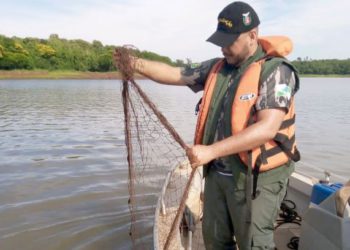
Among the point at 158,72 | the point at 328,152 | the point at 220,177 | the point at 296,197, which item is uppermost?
the point at 158,72

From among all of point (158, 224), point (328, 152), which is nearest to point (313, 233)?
point (158, 224)

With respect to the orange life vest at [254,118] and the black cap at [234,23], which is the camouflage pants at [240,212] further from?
the black cap at [234,23]

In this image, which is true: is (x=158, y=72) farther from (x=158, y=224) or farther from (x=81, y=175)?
(x=81, y=175)

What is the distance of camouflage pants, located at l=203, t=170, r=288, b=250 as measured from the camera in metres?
2.89

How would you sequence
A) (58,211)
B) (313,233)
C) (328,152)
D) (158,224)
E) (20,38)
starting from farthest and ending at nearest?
(20,38)
(328,152)
(58,211)
(158,224)
(313,233)

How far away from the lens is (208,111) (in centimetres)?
312

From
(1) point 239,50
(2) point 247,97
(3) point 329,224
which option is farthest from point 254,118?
(3) point 329,224

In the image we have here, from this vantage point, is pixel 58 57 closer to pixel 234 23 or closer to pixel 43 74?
pixel 43 74

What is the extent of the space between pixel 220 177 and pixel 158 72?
3.49ft

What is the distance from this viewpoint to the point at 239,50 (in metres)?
2.91

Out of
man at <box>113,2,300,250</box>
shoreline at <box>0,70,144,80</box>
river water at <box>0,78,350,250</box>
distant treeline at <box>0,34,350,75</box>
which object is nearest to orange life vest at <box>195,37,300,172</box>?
man at <box>113,2,300,250</box>

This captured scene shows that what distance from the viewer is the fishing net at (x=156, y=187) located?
317 cm

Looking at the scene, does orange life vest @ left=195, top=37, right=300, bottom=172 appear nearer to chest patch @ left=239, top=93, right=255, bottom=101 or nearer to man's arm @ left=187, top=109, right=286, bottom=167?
chest patch @ left=239, top=93, right=255, bottom=101

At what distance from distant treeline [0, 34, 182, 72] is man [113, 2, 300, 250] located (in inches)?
2161
